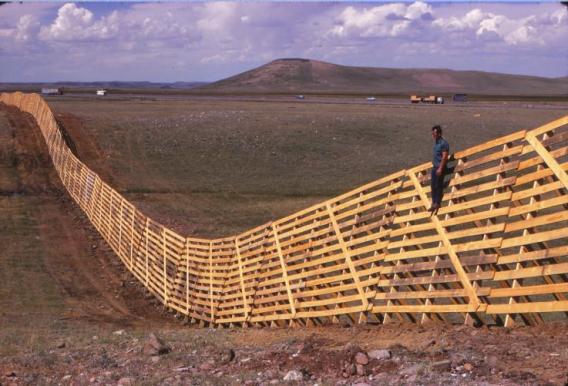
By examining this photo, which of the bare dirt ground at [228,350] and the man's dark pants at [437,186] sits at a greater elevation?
the man's dark pants at [437,186]

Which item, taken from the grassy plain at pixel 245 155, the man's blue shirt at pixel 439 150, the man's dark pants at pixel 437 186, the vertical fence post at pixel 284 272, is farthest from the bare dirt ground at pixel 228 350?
the grassy plain at pixel 245 155

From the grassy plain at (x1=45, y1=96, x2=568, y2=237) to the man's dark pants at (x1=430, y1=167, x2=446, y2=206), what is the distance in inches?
674

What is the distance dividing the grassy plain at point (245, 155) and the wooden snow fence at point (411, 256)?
408 inches

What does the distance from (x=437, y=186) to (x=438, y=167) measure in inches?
9.2

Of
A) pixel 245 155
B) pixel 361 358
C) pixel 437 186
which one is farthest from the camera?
pixel 245 155

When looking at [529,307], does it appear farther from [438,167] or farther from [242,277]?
[242,277]

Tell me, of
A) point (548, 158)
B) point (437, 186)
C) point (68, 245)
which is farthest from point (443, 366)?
point (68, 245)

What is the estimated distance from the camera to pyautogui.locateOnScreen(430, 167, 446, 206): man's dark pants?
10086 millimetres

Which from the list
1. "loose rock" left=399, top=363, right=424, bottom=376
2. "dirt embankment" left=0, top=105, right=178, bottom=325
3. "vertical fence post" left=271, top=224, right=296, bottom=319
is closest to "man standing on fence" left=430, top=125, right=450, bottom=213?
"loose rock" left=399, top=363, right=424, bottom=376

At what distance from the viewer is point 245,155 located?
43.5m

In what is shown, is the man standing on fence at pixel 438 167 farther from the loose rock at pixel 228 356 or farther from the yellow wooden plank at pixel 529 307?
the loose rock at pixel 228 356

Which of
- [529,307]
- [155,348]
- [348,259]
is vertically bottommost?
[155,348]

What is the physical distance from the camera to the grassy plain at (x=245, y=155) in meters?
32.5

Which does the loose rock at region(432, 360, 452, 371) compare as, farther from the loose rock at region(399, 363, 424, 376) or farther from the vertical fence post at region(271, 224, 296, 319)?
the vertical fence post at region(271, 224, 296, 319)
